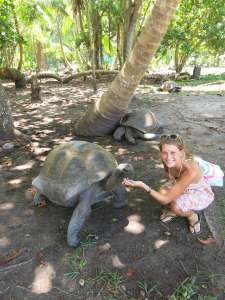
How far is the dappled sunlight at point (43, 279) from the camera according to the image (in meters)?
1.81

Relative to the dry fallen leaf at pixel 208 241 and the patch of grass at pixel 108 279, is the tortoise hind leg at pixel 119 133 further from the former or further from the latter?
the patch of grass at pixel 108 279

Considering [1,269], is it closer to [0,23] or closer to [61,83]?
[0,23]

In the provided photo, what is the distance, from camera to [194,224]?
2.33m

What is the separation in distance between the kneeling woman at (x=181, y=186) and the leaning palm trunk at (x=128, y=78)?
1.98 m

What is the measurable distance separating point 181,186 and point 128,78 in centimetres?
256

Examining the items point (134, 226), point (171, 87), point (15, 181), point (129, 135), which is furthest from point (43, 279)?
point (171, 87)

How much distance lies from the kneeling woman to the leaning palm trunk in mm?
1984

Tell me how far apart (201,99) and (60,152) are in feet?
25.5

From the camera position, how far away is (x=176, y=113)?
6633 millimetres

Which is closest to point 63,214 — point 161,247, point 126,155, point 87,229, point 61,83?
point 87,229

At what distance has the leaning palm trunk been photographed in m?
3.02

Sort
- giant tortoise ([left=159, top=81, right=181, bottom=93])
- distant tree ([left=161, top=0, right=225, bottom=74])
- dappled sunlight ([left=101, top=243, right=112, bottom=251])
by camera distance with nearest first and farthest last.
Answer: dappled sunlight ([left=101, top=243, right=112, bottom=251])
giant tortoise ([left=159, top=81, right=181, bottom=93])
distant tree ([left=161, top=0, right=225, bottom=74])

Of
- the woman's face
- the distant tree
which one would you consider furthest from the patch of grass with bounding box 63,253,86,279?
the distant tree

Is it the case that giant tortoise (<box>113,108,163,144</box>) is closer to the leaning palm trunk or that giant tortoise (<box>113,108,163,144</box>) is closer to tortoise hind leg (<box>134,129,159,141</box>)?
tortoise hind leg (<box>134,129,159,141</box>)
